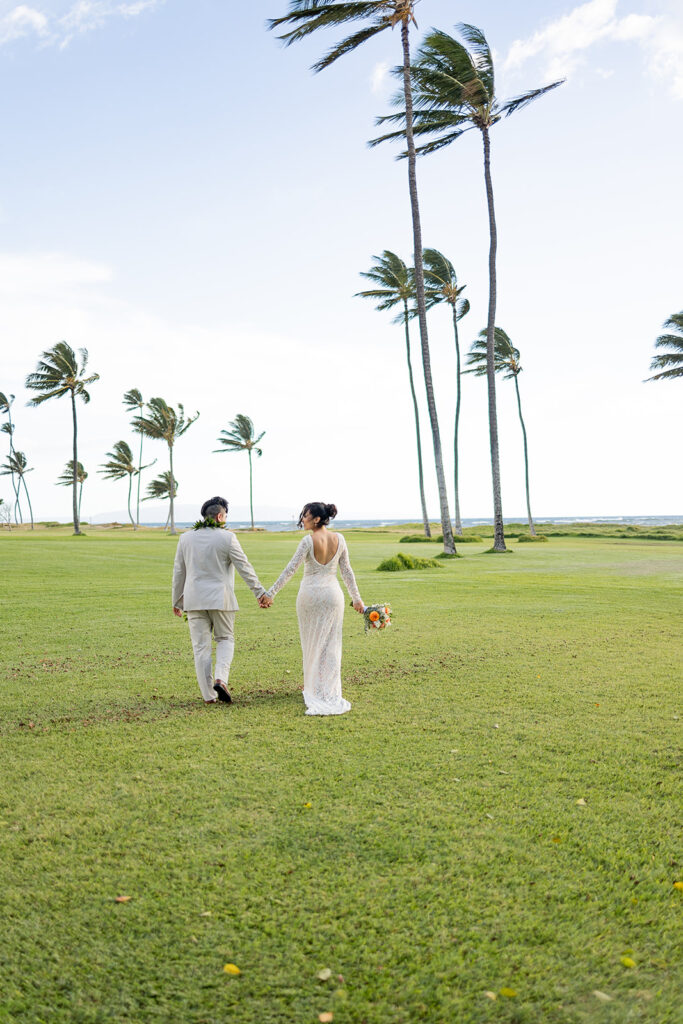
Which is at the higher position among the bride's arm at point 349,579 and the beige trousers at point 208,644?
the bride's arm at point 349,579

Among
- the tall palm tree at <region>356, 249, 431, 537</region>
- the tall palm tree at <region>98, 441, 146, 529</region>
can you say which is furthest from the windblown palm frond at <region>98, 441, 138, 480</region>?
the tall palm tree at <region>356, 249, 431, 537</region>

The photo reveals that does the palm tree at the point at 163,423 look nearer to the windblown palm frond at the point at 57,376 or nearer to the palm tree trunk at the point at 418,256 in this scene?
the windblown palm frond at the point at 57,376

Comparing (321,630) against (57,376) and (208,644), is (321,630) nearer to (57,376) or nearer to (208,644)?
(208,644)

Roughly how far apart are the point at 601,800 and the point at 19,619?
11.2 m

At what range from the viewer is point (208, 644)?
24.2 feet

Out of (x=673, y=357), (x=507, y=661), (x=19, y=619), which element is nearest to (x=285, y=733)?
(x=507, y=661)

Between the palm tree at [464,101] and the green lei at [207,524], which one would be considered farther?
the palm tree at [464,101]

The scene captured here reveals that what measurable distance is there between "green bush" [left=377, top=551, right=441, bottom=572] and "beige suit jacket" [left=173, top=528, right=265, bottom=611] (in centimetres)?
1582

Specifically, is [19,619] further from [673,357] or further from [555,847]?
[673,357]

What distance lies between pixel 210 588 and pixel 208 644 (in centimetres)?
59

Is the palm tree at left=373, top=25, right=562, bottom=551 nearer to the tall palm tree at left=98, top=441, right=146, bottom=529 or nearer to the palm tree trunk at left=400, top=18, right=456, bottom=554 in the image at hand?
the palm tree trunk at left=400, top=18, right=456, bottom=554

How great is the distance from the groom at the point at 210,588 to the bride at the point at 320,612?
595mm

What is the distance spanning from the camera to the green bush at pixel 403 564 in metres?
23.2

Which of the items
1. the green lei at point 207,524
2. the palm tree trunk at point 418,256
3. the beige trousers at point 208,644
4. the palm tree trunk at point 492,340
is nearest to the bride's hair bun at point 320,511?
the green lei at point 207,524
